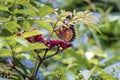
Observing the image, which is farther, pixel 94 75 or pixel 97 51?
pixel 97 51

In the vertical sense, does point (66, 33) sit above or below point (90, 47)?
below

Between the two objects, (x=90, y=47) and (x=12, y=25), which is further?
(x=90, y=47)

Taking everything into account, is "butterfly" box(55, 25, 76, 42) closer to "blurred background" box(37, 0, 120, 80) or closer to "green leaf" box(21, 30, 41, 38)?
"green leaf" box(21, 30, 41, 38)

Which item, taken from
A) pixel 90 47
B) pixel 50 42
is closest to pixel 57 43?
pixel 50 42

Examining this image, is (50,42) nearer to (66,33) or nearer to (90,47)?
(66,33)

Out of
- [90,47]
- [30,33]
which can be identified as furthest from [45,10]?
[90,47]

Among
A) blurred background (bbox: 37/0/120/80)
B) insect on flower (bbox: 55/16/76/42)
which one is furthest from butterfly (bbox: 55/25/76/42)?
blurred background (bbox: 37/0/120/80)

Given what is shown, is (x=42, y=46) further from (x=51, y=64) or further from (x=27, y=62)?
(x=51, y=64)

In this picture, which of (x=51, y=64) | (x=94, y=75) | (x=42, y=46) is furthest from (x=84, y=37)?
(x=42, y=46)

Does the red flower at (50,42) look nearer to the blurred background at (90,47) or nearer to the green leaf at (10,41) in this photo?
the green leaf at (10,41)
